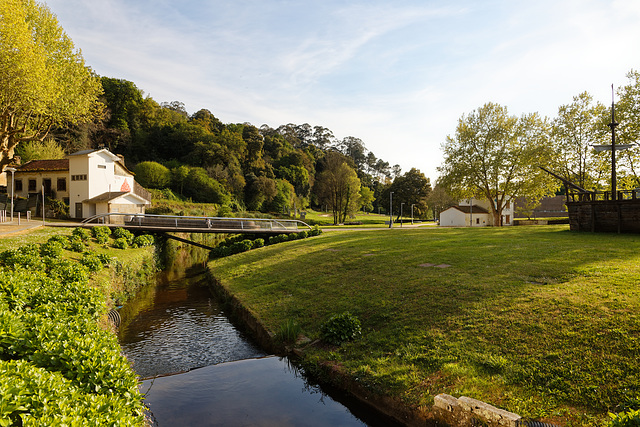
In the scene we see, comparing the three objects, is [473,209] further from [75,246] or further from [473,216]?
[75,246]

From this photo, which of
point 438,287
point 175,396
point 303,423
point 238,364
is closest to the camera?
point 303,423

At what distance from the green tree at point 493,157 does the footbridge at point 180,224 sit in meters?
20.7

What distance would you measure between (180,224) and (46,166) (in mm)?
19463

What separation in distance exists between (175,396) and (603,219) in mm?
22061

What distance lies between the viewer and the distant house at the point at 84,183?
37.2 metres

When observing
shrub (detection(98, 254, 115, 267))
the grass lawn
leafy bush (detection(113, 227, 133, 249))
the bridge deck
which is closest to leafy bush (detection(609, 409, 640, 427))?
the grass lawn

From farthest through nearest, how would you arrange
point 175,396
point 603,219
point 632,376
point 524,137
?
1. point 524,137
2. point 603,219
3. point 175,396
4. point 632,376

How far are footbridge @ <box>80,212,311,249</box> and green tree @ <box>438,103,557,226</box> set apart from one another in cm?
2075

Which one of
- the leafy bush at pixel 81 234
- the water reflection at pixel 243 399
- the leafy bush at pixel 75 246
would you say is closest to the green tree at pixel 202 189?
the leafy bush at pixel 81 234

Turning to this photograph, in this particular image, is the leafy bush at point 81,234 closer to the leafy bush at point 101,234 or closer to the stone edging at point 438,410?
the leafy bush at point 101,234

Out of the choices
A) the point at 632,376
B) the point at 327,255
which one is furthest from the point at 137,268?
the point at 632,376

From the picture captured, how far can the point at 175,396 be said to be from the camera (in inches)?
347

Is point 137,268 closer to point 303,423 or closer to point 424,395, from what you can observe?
point 303,423

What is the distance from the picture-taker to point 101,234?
26031 millimetres
